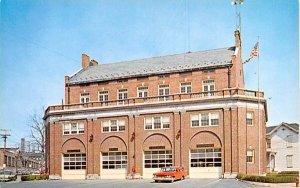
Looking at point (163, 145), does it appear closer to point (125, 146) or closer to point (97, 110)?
point (125, 146)

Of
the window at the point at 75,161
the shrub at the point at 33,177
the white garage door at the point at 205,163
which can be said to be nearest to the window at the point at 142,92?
the window at the point at 75,161

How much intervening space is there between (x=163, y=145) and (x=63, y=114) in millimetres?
5729

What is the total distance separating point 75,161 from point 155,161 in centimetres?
450

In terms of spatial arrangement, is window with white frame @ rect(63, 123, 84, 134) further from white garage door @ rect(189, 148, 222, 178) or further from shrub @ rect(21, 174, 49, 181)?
white garage door @ rect(189, 148, 222, 178)

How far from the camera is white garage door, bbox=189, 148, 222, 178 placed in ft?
61.9

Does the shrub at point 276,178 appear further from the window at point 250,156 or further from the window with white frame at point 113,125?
the window with white frame at point 113,125

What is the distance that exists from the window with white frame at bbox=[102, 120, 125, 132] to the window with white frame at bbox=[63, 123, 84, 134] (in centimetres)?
124

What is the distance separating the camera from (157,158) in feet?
66.6

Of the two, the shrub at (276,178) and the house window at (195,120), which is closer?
the shrub at (276,178)

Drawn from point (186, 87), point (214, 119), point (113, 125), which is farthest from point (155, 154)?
point (186, 87)

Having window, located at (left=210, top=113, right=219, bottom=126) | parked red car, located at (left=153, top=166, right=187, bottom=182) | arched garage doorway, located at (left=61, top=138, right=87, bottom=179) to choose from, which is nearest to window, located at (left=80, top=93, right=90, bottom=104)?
arched garage doorway, located at (left=61, top=138, right=87, bottom=179)

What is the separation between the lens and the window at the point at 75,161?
21.7m

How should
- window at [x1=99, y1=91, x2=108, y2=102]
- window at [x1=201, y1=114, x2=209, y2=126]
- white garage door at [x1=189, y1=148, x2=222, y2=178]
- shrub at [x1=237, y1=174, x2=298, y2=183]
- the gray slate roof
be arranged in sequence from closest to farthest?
shrub at [x1=237, y1=174, x2=298, y2=183] < white garage door at [x1=189, y1=148, x2=222, y2=178] < window at [x1=201, y1=114, x2=209, y2=126] < the gray slate roof < window at [x1=99, y1=91, x2=108, y2=102]

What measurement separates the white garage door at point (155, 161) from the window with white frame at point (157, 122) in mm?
1203
